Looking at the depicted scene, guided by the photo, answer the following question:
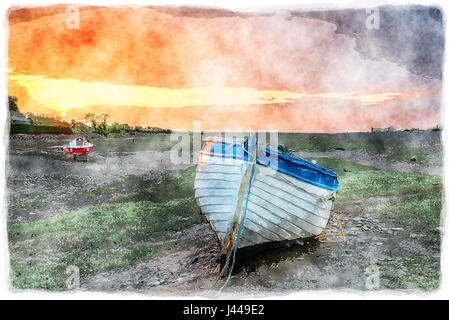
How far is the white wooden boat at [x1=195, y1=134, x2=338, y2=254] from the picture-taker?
4.74 m

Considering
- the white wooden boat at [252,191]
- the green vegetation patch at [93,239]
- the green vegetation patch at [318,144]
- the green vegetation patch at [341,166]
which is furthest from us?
the green vegetation patch at [318,144]

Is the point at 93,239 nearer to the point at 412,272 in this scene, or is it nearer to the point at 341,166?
the point at 412,272

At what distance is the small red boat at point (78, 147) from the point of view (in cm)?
1241

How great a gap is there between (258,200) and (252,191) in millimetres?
187

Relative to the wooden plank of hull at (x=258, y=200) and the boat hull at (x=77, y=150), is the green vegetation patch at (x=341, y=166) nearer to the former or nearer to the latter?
the wooden plank of hull at (x=258, y=200)

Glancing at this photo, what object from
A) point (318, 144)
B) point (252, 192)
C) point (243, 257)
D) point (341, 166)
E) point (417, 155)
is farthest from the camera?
point (318, 144)

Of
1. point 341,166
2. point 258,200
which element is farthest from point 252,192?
point 341,166

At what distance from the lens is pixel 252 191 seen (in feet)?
15.6

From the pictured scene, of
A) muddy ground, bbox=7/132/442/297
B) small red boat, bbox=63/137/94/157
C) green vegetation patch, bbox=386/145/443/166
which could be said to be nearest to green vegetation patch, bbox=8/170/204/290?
muddy ground, bbox=7/132/442/297

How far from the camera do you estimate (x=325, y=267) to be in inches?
208

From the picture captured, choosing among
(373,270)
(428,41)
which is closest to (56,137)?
(373,270)

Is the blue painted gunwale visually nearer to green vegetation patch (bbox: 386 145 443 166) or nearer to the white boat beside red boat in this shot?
the white boat beside red boat

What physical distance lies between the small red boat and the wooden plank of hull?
30.1ft

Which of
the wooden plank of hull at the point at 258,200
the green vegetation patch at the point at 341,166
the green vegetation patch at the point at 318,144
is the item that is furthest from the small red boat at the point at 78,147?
the green vegetation patch at the point at 318,144
